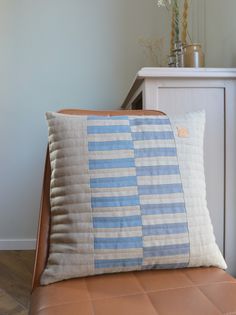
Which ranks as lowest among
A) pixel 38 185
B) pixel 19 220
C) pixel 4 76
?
pixel 19 220

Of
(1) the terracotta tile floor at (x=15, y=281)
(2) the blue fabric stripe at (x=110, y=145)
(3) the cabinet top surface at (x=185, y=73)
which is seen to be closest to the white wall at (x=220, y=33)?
(3) the cabinet top surface at (x=185, y=73)

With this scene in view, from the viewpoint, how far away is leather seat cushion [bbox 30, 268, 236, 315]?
1.94 ft

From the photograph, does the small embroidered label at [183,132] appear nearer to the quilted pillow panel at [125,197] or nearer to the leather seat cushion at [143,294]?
the quilted pillow panel at [125,197]

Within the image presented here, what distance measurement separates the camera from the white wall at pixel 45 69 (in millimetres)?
1901

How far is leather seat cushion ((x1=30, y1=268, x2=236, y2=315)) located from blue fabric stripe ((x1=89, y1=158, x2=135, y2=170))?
0.81 feet

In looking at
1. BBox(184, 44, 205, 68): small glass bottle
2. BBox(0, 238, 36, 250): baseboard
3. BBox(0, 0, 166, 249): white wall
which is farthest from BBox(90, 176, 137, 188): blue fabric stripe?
BBox(0, 238, 36, 250): baseboard

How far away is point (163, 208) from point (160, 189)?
5 centimetres

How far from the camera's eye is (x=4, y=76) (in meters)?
1.93

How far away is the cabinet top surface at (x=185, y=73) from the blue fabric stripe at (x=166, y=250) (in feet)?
2.01

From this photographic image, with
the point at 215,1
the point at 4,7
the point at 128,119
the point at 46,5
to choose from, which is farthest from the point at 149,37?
the point at 128,119

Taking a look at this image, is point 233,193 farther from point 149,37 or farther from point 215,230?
point 149,37

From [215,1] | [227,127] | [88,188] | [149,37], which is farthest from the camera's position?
[149,37]

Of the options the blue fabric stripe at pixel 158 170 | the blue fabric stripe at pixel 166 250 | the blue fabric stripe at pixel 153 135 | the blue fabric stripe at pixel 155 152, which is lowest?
the blue fabric stripe at pixel 166 250

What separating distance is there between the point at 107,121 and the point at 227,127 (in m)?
0.56
